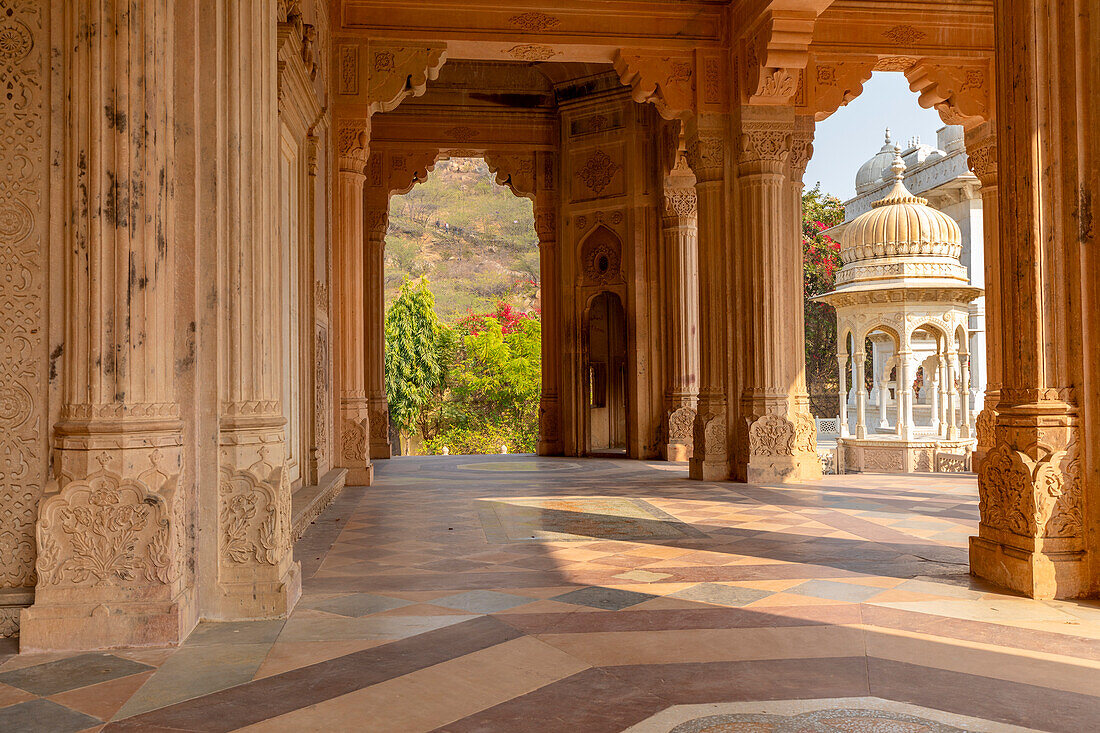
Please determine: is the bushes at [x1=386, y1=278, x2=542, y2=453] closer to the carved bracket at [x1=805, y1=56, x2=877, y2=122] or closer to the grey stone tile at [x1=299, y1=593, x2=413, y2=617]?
the carved bracket at [x1=805, y1=56, x2=877, y2=122]

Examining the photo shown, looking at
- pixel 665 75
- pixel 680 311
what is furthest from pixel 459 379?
pixel 665 75

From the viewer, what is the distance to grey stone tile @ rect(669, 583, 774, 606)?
4215 mm

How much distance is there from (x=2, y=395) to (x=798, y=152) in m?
Answer: 9.38

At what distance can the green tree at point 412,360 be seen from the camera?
32.3m

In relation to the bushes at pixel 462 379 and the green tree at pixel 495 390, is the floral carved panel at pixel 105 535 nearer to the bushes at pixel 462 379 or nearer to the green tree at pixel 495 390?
the bushes at pixel 462 379

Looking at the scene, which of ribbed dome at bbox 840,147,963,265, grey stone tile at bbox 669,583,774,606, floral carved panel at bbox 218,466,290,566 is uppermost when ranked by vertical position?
ribbed dome at bbox 840,147,963,265

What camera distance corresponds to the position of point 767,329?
1001cm

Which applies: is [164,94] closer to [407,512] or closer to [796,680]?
[796,680]

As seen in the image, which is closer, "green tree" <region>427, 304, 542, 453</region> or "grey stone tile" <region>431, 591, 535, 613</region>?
"grey stone tile" <region>431, 591, 535, 613</region>

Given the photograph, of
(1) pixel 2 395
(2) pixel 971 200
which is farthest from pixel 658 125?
(2) pixel 971 200

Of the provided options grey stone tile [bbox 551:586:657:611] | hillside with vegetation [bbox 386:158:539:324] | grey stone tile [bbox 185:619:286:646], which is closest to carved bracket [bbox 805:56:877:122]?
grey stone tile [bbox 551:586:657:611]

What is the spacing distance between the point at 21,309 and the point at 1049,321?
4.92 metres

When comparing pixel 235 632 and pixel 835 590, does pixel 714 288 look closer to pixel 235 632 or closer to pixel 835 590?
pixel 835 590

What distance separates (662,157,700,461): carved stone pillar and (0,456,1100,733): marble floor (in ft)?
23.7
